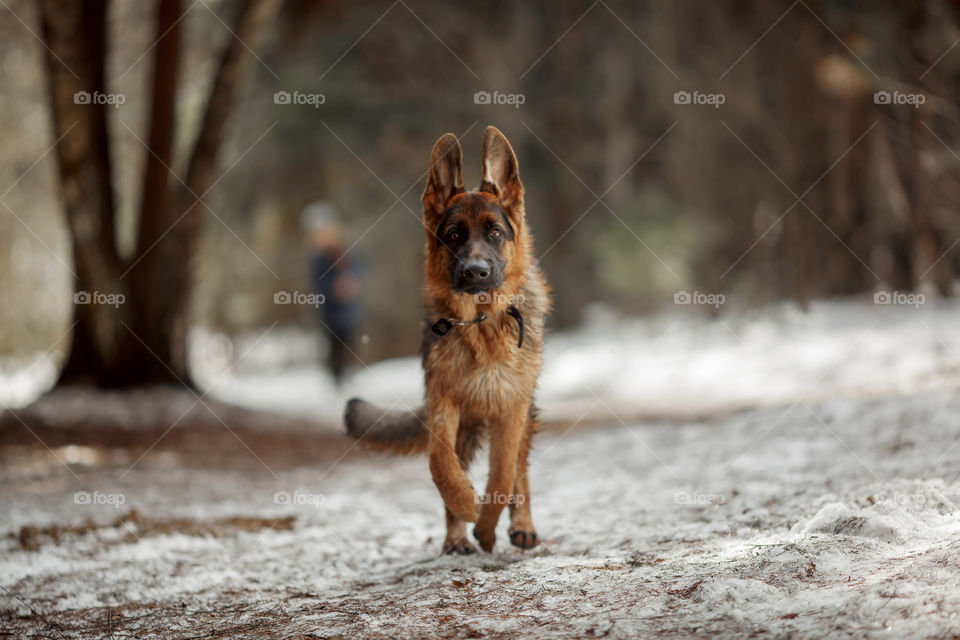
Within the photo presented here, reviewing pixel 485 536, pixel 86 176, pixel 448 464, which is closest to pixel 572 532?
pixel 485 536

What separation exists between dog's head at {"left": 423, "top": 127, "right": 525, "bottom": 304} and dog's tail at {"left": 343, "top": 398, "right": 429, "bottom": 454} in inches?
37.7

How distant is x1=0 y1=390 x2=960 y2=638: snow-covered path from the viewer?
287 cm

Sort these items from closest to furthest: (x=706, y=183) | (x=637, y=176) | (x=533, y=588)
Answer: (x=533, y=588) < (x=706, y=183) < (x=637, y=176)

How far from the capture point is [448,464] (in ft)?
13.4

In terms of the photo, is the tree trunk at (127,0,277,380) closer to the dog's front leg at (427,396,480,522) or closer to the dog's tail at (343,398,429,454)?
the dog's tail at (343,398,429,454)

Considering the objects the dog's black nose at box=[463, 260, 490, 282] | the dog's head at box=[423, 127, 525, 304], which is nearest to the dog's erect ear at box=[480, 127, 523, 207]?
the dog's head at box=[423, 127, 525, 304]

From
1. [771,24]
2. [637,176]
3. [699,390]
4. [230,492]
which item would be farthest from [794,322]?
[230,492]

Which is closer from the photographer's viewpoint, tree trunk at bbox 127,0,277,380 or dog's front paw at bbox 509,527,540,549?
dog's front paw at bbox 509,527,540,549

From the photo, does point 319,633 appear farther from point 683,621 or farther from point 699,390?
point 699,390

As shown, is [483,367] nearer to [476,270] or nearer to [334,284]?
[476,270]

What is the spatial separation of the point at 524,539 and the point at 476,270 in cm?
159

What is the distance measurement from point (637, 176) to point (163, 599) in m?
14.0

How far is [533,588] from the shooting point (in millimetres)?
3383

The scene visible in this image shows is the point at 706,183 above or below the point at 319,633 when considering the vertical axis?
above
